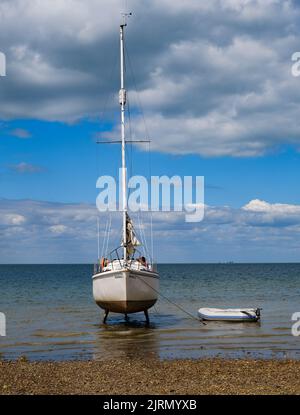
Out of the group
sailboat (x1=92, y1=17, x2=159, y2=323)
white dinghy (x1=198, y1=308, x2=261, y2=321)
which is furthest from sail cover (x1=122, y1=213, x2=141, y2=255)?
white dinghy (x1=198, y1=308, x2=261, y2=321)

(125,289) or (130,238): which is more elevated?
(130,238)

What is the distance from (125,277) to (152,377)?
13.7 metres

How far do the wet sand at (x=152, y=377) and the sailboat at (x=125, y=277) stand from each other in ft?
33.0

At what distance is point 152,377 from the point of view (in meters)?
16.6

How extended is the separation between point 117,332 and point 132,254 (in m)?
5.03

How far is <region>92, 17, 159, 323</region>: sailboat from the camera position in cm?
3052

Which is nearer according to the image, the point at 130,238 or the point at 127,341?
the point at 127,341

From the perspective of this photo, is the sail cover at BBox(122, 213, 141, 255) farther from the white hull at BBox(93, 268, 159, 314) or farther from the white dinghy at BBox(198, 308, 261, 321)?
the white dinghy at BBox(198, 308, 261, 321)

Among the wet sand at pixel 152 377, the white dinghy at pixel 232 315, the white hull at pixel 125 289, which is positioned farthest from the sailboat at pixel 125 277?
the wet sand at pixel 152 377

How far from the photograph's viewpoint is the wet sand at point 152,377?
48.1 feet

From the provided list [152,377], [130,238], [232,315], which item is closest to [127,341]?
[130,238]

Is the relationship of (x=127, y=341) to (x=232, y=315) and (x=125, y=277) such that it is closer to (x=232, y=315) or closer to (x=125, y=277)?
(x=125, y=277)

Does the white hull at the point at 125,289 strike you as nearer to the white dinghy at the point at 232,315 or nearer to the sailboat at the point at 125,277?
the sailboat at the point at 125,277
